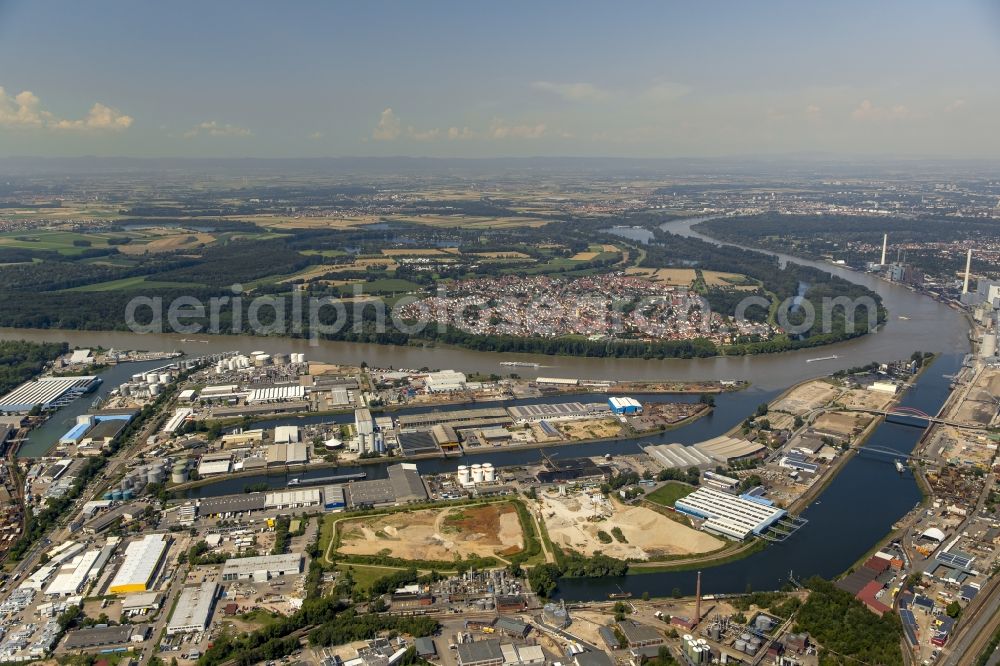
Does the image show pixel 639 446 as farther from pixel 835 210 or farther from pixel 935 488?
pixel 835 210

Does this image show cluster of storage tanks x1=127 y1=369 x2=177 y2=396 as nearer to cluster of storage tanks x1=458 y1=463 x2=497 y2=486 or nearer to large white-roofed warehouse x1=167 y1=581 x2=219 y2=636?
cluster of storage tanks x1=458 y1=463 x2=497 y2=486

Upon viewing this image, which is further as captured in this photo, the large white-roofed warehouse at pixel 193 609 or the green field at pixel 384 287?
the green field at pixel 384 287

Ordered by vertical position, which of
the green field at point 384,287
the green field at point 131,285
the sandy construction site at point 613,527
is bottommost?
the sandy construction site at point 613,527

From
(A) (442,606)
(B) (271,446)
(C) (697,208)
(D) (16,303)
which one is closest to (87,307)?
(D) (16,303)

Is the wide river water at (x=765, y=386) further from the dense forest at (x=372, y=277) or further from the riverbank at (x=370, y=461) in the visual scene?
the dense forest at (x=372, y=277)

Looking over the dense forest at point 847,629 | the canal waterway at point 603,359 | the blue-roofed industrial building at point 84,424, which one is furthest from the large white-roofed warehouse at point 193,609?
the canal waterway at point 603,359
